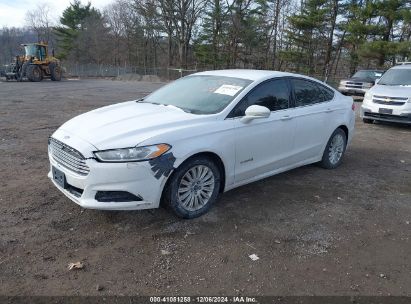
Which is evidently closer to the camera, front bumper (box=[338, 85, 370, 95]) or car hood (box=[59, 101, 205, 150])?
car hood (box=[59, 101, 205, 150])

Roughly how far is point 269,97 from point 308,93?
101cm

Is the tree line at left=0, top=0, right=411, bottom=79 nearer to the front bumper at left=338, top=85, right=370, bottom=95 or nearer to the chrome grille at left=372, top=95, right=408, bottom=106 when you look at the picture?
the front bumper at left=338, top=85, right=370, bottom=95

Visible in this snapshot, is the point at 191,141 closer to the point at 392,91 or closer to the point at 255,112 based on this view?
the point at 255,112

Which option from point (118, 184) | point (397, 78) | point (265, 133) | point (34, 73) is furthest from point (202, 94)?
point (34, 73)

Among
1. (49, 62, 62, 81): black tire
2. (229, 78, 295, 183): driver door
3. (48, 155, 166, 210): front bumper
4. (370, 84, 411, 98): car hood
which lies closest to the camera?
(48, 155, 166, 210): front bumper

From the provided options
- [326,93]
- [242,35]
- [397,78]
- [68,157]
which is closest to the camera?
[68,157]

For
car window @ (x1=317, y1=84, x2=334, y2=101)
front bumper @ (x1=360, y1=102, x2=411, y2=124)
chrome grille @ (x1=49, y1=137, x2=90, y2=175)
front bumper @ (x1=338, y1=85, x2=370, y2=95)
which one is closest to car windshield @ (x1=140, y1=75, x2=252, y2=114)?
chrome grille @ (x1=49, y1=137, x2=90, y2=175)

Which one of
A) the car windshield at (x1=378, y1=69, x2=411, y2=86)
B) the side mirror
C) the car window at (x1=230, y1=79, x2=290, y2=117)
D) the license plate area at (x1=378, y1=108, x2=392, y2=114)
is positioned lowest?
the license plate area at (x1=378, y1=108, x2=392, y2=114)

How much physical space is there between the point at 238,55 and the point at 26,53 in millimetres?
23553

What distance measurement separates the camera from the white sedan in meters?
3.76

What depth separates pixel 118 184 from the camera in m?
3.73

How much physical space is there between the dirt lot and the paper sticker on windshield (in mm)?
1324

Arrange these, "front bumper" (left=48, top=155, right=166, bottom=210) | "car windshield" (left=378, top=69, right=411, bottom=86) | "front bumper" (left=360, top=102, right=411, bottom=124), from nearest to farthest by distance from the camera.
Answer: "front bumper" (left=48, top=155, right=166, bottom=210) → "front bumper" (left=360, top=102, right=411, bottom=124) → "car windshield" (left=378, top=69, right=411, bottom=86)

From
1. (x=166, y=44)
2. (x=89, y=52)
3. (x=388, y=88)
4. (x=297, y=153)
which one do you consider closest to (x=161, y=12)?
(x=166, y=44)
